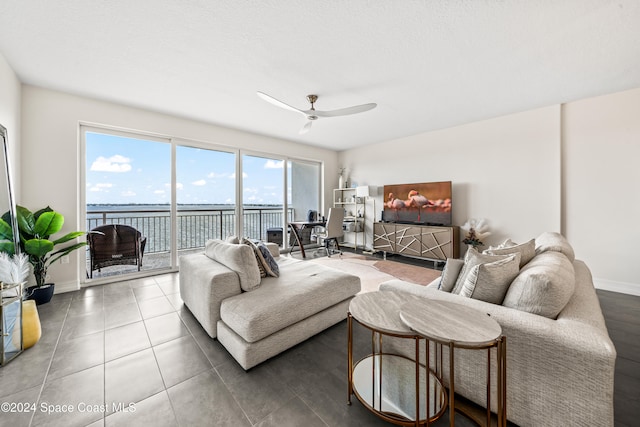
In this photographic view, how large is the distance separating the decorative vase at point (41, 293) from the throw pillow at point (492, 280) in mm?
4084

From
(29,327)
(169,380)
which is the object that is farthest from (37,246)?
(169,380)

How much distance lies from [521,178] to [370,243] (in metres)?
3.09

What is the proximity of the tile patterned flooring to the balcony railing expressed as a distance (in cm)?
272

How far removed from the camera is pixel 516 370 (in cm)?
111

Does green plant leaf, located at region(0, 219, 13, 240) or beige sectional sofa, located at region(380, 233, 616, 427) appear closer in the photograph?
beige sectional sofa, located at region(380, 233, 616, 427)

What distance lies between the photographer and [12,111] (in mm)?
2510

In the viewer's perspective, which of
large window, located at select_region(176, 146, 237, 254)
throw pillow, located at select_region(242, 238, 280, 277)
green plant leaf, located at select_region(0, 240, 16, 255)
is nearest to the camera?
green plant leaf, located at select_region(0, 240, 16, 255)

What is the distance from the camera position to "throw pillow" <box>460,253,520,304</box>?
139cm

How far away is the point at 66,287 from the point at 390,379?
3.98 meters

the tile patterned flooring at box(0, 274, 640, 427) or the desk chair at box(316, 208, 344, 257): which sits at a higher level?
the desk chair at box(316, 208, 344, 257)

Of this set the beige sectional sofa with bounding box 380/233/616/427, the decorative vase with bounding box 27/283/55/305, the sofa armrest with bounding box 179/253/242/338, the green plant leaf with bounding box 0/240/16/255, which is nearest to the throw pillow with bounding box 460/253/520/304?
the beige sectional sofa with bounding box 380/233/616/427

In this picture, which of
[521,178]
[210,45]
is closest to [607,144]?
[521,178]

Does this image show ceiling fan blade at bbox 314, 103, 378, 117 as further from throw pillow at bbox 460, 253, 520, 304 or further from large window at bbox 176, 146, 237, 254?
large window at bbox 176, 146, 237, 254

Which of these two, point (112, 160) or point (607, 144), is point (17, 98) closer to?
point (112, 160)
